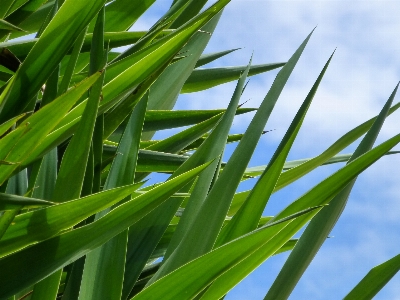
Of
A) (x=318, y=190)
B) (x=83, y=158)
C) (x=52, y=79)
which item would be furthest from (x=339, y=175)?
(x=52, y=79)

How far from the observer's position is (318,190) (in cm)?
43

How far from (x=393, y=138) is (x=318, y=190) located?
0.06 metres

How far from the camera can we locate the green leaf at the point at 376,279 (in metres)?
0.42

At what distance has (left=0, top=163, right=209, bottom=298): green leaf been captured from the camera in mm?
393

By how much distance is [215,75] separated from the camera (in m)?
0.94

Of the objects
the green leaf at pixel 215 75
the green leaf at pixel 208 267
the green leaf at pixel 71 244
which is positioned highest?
the green leaf at pixel 215 75

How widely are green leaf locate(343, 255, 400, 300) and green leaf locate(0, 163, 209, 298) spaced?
134mm

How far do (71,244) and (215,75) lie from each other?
58 centimetres

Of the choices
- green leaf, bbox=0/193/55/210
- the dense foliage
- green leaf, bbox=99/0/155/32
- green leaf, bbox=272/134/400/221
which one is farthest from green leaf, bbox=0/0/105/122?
green leaf, bbox=99/0/155/32

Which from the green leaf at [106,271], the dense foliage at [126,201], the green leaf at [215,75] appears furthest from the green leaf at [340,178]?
the green leaf at [215,75]

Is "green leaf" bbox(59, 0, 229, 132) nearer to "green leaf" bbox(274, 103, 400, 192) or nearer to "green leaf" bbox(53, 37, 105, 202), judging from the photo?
"green leaf" bbox(53, 37, 105, 202)

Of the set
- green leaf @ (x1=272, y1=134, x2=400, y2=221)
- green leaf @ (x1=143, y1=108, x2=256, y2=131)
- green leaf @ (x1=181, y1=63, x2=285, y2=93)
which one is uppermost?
green leaf @ (x1=181, y1=63, x2=285, y2=93)

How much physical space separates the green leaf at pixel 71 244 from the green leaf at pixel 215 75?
1.79ft

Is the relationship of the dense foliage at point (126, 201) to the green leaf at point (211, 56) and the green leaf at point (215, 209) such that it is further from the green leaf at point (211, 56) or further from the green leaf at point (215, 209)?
the green leaf at point (211, 56)
